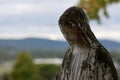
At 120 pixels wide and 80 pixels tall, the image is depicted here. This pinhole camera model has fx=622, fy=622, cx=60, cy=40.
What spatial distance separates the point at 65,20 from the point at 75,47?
29cm

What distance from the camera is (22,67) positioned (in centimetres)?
3616

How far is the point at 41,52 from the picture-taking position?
10000 centimetres

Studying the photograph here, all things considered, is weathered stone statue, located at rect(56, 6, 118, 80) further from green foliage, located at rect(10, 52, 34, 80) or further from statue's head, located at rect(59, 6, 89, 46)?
green foliage, located at rect(10, 52, 34, 80)

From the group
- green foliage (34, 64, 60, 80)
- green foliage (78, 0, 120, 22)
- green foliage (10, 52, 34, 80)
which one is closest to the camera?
green foliage (78, 0, 120, 22)

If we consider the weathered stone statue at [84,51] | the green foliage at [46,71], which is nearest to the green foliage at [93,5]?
the weathered stone statue at [84,51]

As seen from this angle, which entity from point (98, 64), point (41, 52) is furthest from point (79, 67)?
point (41, 52)

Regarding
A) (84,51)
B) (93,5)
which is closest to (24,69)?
(93,5)

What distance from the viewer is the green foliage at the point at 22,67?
3544 cm

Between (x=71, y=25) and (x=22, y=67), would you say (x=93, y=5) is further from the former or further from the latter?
(x=22, y=67)

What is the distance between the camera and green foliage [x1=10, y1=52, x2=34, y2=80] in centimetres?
3544

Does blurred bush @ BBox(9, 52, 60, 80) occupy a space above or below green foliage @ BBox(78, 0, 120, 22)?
above

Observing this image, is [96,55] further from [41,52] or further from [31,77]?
[41,52]

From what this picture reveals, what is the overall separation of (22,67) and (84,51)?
30.8 metres

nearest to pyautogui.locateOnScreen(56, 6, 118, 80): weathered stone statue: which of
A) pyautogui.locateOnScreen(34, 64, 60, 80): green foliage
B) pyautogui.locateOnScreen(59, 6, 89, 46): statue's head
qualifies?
pyautogui.locateOnScreen(59, 6, 89, 46): statue's head
